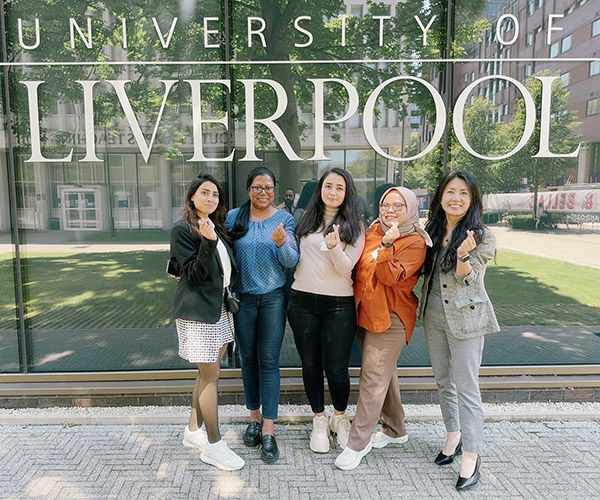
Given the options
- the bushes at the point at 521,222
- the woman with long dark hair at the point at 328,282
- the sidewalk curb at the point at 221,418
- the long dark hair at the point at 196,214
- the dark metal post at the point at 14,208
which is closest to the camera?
the long dark hair at the point at 196,214

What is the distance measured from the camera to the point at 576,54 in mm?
3805

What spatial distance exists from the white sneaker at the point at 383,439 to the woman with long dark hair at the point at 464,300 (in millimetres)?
508

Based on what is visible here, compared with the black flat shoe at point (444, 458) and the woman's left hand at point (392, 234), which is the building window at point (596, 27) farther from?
the black flat shoe at point (444, 458)

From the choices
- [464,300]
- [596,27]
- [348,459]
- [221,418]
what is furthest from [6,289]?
[596,27]

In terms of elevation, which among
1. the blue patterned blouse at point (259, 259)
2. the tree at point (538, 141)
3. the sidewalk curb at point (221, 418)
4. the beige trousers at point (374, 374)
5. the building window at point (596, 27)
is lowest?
the sidewalk curb at point (221, 418)

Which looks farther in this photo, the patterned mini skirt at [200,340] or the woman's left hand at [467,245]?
the patterned mini skirt at [200,340]

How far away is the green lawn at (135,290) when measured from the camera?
4.02m

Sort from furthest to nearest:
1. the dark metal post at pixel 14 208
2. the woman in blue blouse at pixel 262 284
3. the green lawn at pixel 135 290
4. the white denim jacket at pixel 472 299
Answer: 1. the green lawn at pixel 135 290
2. the dark metal post at pixel 14 208
3. the woman in blue blouse at pixel 262 284
4. the white denim jacket at pixel 472 299

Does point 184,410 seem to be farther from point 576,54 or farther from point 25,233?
point 576,54

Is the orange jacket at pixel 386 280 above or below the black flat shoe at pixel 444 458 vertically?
above

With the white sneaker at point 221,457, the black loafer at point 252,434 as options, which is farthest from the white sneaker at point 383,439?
the white sneaker at point 221,457

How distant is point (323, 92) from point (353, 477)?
3.01 m

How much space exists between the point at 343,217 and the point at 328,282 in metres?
0.45

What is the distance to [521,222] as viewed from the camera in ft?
13.6
